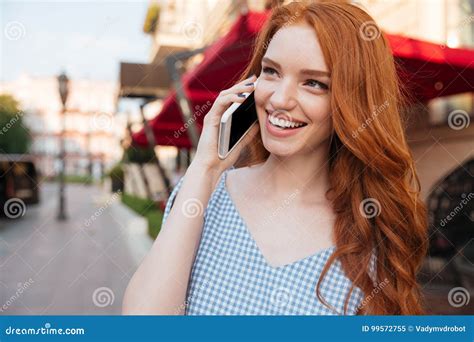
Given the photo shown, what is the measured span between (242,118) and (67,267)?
18.2 feet

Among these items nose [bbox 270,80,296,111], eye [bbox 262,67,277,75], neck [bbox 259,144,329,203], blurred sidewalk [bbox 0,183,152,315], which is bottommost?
blurred sidewalk [bbox 0,183,152,315]

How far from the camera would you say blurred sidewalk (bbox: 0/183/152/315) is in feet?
13.4

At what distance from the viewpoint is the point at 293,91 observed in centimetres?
107

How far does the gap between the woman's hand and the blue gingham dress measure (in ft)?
0.54

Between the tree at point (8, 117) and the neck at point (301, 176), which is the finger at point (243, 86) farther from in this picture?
the tree at point (8, 117)

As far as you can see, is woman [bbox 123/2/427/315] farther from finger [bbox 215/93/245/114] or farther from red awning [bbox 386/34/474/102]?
red awning [bbox 386/34/474/102]

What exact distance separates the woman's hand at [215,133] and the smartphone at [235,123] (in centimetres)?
1

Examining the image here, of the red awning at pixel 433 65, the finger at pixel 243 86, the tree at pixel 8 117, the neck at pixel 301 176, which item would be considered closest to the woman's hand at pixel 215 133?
the finger at pixel 243 86

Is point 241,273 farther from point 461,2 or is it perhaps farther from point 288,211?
point 461,2

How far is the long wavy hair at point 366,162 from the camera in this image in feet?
3.55

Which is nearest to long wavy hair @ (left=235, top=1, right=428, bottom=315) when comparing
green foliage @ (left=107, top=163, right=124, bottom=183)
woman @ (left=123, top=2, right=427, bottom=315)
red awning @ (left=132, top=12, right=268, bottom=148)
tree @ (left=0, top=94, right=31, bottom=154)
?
woman @ (left=123, top=2, right=427, bottom=315)
